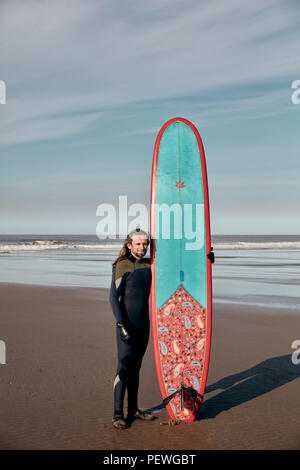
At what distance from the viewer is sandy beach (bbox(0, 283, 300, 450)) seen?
144 inches

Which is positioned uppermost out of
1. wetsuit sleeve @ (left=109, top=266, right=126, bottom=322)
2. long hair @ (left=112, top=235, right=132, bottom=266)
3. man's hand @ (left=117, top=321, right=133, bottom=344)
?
long hair @ (left=112, top=235, right=132, bottom=266)

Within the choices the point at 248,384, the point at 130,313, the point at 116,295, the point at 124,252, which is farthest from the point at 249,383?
the point at 124,252

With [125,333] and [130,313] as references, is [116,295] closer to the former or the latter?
[130,313]

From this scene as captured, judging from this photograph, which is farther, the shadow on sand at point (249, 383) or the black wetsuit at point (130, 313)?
the shadow on sand at point (249, 383)

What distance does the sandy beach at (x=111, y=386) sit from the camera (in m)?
3.65

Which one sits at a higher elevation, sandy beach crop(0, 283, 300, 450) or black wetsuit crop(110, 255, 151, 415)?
black wetsuit crop(110, 255, 151, 415)

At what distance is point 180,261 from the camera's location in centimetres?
441

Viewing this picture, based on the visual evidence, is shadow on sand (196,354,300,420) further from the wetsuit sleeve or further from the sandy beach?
the wetsuit sleeve

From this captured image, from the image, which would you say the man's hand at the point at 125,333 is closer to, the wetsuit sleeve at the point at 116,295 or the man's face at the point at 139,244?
the wetsuit sleeve at the point at 116,295

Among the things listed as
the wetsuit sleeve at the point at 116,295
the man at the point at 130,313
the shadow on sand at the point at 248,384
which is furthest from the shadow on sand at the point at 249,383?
the wetsuit sleeve at the point at 116,295

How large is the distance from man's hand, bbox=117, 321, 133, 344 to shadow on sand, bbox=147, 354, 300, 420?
901 mm

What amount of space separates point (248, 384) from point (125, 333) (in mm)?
1875

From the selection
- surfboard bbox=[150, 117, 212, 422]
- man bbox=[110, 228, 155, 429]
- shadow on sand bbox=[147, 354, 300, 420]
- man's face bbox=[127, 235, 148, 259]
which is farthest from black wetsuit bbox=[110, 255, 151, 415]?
shadow on sand bbox=[147, 354, 300, 420]
